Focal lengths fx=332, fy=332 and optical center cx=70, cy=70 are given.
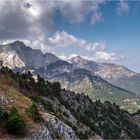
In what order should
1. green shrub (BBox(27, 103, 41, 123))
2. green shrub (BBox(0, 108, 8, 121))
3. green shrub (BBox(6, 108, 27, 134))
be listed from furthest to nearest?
green shrub (BBox(27, 103, 41, 123)) < green shrub (BBox(0, 108, 8, 121)) < green shrub (BBox(6, 108, 27, 134))

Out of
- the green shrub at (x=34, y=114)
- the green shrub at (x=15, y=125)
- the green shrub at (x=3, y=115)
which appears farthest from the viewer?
the green shrub at (x=34, y=114)

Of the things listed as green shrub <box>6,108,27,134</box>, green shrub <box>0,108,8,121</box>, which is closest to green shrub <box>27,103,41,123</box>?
green shrub <box>6,108,27,134</box>

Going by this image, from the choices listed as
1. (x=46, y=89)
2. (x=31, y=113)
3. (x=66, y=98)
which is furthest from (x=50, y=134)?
(x=66, y=98)

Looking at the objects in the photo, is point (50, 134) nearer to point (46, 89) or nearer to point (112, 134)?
point (46, 89)

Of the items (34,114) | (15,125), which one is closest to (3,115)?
(15,125)

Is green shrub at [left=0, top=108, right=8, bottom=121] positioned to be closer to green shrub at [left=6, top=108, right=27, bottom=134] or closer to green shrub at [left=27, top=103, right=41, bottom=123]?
green shrub at [left=6, top=108, right=27, bottom=134]

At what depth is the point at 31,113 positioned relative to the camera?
2419 inches

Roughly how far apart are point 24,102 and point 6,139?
20.3 m

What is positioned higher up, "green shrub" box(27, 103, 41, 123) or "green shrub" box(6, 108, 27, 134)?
"green shrub" box(27, 103, 41, 123)

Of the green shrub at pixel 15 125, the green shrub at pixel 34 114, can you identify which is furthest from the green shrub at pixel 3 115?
the green shrub at pixel 34 114

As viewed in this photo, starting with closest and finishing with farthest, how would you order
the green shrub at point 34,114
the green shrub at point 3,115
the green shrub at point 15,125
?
the green shrub at point 15,125
the green shrub at point 3,115
the green shrub at point 34,114

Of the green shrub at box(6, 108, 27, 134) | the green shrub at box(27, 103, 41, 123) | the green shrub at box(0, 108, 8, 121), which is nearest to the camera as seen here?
the green shrub at box(6, 108, 27, 134)

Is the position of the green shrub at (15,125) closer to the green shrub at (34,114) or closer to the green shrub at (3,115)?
the green shrub at (3,115)

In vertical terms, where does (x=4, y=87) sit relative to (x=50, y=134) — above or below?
above
